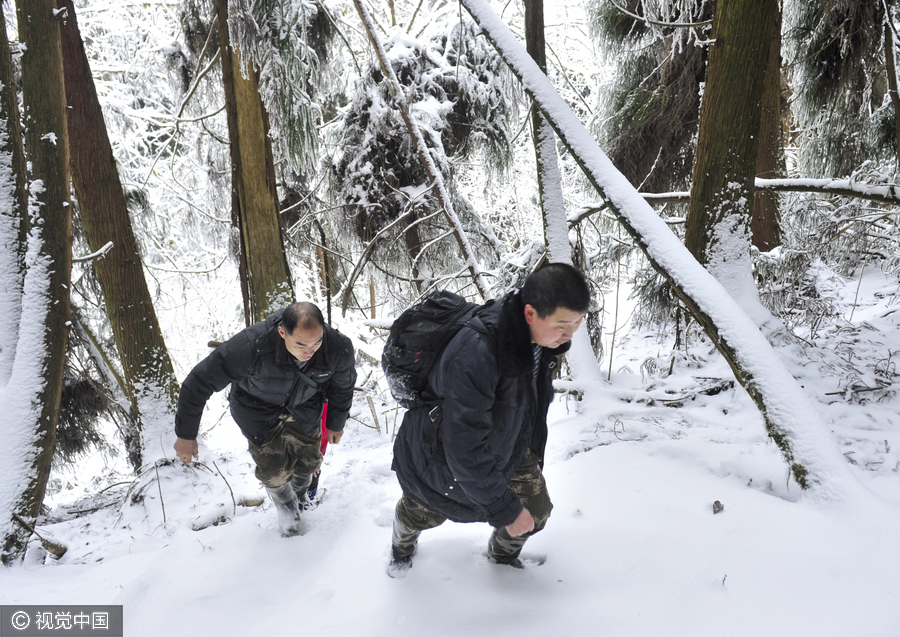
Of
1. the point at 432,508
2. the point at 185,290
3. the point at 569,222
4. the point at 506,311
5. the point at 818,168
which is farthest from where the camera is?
the point at 185,290

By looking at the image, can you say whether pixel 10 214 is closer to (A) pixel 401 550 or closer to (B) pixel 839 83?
(A) pixel 401 550

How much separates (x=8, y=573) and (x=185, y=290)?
253 inches

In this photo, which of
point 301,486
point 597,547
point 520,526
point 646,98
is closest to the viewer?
point 520,526

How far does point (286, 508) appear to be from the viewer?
2818mm

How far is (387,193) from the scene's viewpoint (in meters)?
5.54

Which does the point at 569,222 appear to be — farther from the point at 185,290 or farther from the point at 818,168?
the point at 185,290

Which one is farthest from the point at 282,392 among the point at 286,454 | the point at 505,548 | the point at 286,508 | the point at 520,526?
the point at 520,526

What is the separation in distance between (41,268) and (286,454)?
5.86 feet

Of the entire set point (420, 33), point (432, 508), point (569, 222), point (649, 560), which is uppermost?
point (420, 33)

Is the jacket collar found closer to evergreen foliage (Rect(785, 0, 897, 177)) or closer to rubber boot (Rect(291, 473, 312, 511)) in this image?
rubber boot (Rect(291, 473, 312, 511))

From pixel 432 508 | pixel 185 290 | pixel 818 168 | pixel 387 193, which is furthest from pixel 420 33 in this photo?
pixel 432 508

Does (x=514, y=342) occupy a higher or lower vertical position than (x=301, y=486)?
higher

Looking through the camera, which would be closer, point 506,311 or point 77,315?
point 506,311

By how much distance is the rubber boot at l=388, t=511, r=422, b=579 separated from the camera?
2139 mm
